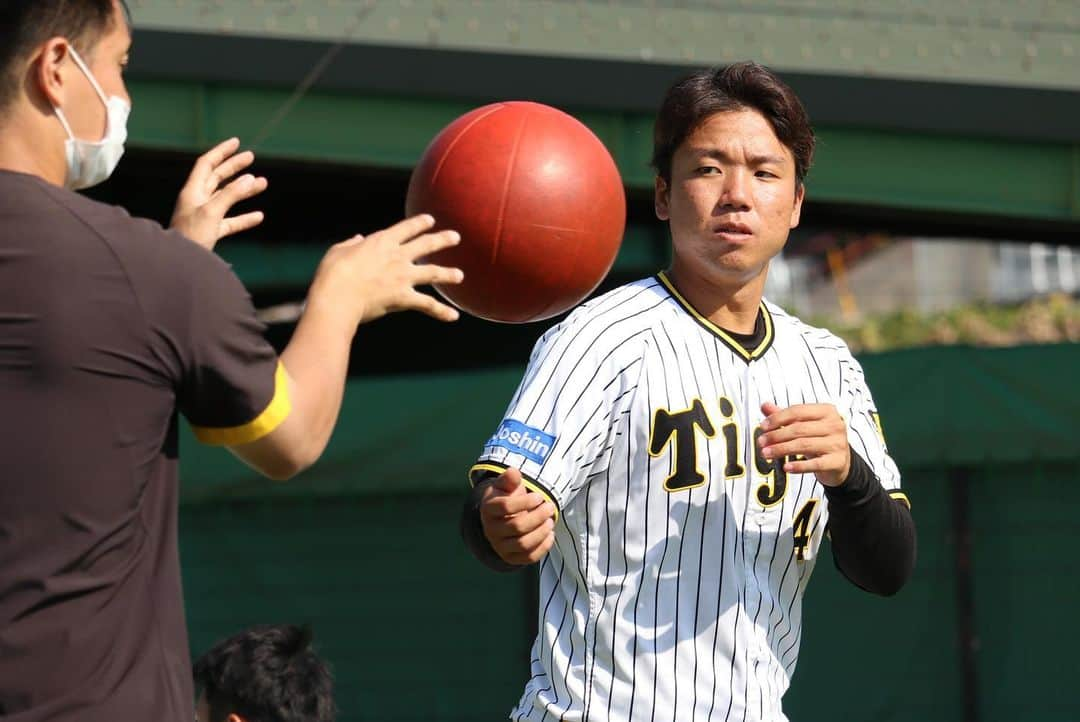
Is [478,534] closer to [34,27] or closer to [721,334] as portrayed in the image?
[721,334]

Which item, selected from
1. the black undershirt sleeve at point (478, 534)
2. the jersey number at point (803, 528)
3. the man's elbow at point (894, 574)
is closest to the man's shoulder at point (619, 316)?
the black undershirt sleeve at point (478, 534)

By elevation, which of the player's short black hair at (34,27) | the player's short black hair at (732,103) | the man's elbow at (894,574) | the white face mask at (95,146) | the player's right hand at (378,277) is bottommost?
the man's elbow at (894,574)

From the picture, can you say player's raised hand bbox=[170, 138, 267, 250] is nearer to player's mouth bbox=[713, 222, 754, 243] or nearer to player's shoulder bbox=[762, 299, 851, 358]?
player's mouth bbox=[713, 222, 754, 243]

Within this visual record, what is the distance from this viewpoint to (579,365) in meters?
4.05

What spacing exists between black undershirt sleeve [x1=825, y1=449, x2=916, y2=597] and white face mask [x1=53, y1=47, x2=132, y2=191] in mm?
2060

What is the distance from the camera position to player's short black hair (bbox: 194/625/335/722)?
4992 mm

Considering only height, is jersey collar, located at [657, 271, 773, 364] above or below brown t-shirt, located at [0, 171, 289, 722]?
above

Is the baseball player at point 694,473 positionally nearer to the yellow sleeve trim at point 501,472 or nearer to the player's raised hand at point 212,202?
the yellow sleeve trim at point 501,472

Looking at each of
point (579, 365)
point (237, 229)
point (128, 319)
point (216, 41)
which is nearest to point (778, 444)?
point (579, 365)

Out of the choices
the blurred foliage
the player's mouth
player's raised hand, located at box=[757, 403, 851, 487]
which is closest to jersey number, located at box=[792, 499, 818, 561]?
player's raised hand, located at box=[757, 403, 851, 487]

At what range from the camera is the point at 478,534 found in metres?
3.83

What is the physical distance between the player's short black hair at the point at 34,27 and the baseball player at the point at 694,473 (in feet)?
4.84

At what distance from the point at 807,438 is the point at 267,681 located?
2150 mm

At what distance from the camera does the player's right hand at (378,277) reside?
2.92 metres
